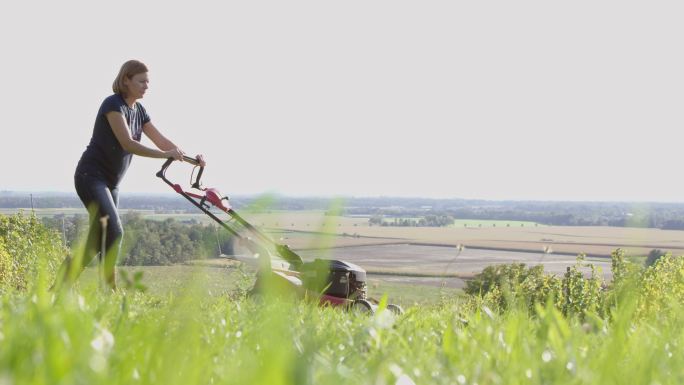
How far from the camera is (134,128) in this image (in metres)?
5.68

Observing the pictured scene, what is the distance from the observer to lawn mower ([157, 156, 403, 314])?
231 inches

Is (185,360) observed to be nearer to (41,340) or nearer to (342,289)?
(41,340)

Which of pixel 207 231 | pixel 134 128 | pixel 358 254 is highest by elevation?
pixel 134 128

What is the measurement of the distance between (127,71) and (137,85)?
107mm

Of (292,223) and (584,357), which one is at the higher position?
(292,223)

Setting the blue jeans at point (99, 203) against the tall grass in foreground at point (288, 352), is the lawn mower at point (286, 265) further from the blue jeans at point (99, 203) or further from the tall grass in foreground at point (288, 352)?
the tall grass in foreground at point (288, 352)

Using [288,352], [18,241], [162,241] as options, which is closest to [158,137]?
[162,241]

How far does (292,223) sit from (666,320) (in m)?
1.32

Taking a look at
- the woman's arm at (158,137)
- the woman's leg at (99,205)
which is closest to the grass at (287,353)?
the woman's leg at (99,205)

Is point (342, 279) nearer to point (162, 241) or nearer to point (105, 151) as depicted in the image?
point (105, 151)

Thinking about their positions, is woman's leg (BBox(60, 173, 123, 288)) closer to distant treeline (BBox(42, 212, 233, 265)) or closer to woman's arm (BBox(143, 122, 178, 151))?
woman's arm (BBox(143, 122, 178, 151))

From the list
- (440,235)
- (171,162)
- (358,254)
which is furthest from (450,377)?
(440,235)

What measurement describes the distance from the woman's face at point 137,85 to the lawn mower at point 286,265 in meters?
0.46

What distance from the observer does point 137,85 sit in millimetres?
5469
